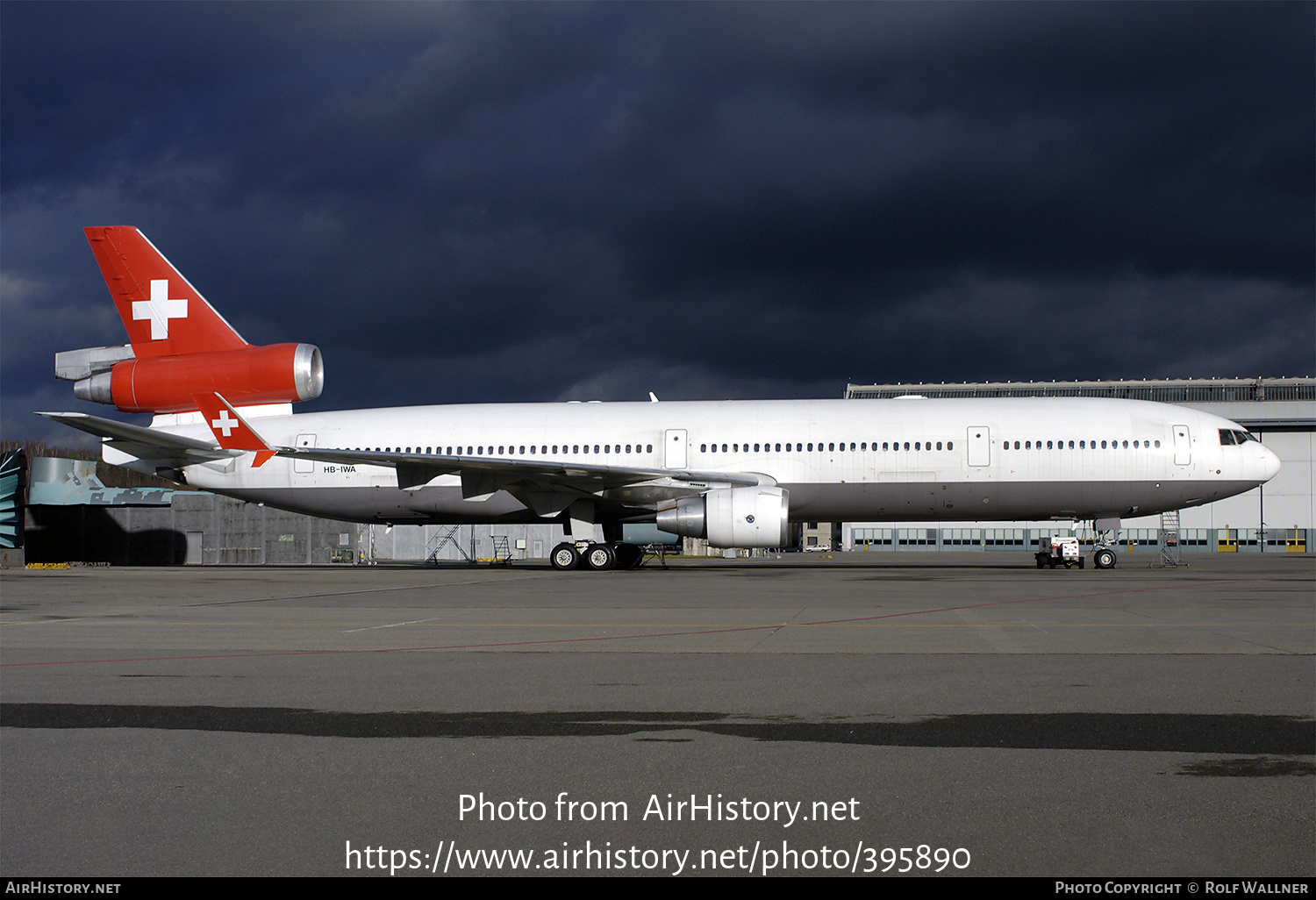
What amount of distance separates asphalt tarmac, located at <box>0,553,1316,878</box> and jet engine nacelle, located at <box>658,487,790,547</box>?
10580 mm

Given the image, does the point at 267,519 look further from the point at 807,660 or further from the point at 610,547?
the point at 807,660

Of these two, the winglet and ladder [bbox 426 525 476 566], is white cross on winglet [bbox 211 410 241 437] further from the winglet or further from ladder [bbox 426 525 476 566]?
ladder [bbox 426 525 476 566]

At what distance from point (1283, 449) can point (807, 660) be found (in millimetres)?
63634

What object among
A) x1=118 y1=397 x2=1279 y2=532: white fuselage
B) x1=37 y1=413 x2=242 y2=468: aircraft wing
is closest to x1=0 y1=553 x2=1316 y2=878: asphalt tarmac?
x1=118 y1=397 x2=1279 y2=532: white fuselage

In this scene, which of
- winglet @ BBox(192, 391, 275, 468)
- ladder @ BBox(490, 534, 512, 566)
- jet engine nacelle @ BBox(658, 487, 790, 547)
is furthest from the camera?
ladder @ BBox(490, 534, 512, 566)

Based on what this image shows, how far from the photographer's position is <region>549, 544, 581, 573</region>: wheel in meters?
26.2

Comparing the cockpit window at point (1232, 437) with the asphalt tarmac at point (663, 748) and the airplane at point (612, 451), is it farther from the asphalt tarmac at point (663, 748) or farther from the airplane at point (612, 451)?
the asphalt tarmac at point (663, 748)

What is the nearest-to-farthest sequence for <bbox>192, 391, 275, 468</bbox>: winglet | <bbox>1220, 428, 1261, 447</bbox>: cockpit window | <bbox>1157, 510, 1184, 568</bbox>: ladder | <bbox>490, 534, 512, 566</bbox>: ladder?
<bbox>1220, 428, 1261, 447</bbox>: cockpit window → <bbox>192, 391, 275, 468</bbox>: winglet → <bbox>1157, 510, 1184, 568</bbox>: ladder → <bbox>490, 534, 512, 566</bbox>: ladder

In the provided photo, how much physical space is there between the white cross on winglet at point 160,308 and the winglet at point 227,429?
2.70 m

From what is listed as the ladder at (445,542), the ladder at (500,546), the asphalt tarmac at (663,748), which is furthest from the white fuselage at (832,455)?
the ladder at (445,542)

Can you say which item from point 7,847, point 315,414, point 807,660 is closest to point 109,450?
point 315,414

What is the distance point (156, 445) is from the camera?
25422 mm

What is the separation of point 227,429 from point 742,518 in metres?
Result: 13.2

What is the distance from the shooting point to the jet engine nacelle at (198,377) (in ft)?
89.9
